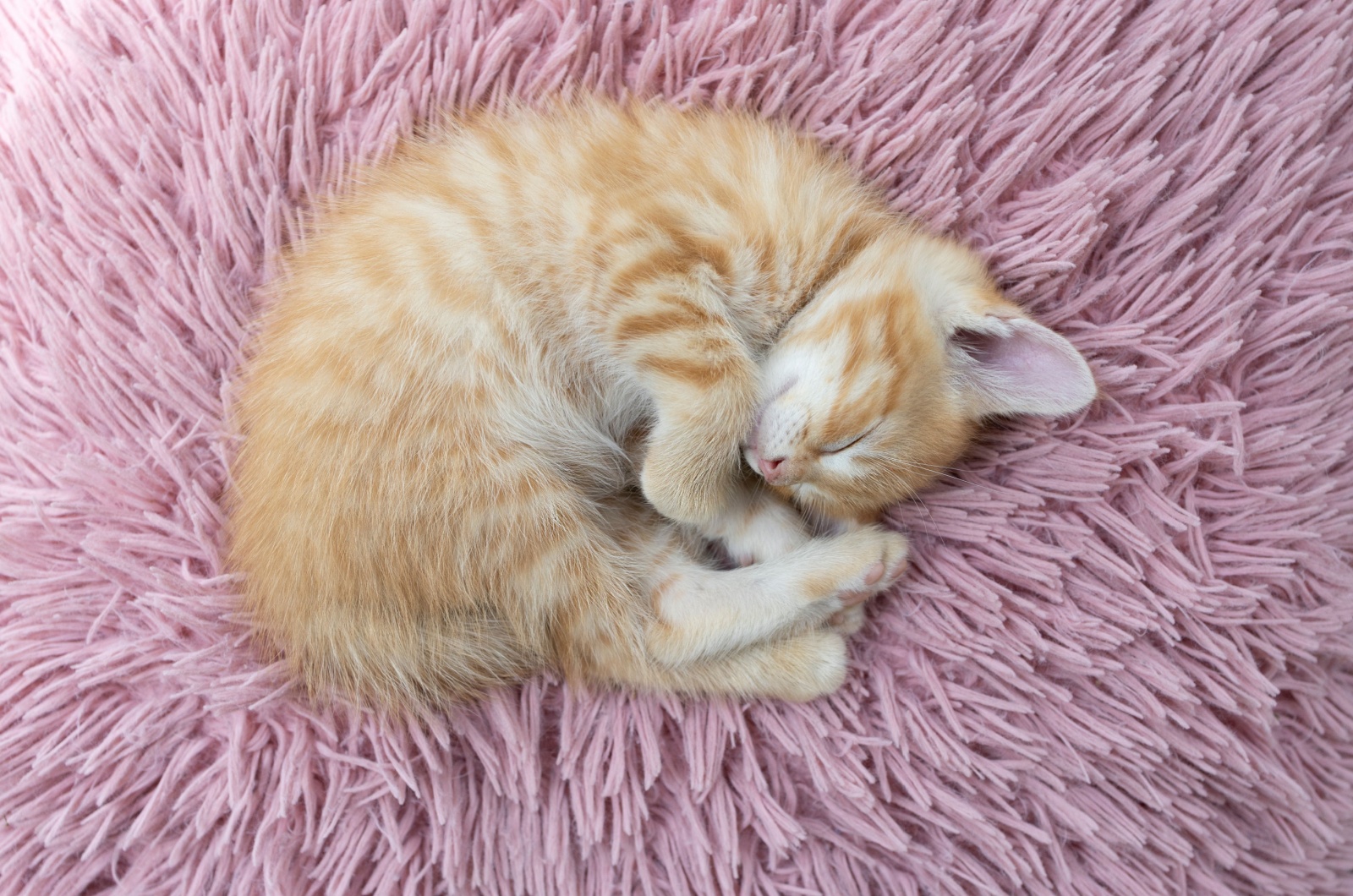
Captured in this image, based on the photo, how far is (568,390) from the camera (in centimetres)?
113

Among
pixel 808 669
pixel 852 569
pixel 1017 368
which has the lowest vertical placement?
pixel 808 669

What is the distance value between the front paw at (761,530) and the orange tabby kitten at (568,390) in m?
0.07

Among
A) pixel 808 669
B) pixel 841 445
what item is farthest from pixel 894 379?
pixel 808 669

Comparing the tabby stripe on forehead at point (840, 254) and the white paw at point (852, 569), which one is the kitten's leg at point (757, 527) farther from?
the tabby stripe on forehead at point (840, 254)

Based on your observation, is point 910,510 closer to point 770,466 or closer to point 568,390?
point 770,466

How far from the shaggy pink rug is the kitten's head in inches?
3.0

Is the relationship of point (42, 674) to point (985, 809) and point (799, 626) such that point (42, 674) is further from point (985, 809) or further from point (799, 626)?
point (985, 809)

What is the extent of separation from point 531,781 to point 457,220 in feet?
2.21

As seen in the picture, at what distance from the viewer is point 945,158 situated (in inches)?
42.4

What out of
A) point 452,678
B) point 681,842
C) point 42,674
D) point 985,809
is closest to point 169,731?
point 42,674

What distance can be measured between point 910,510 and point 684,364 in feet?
1.13

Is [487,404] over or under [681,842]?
over

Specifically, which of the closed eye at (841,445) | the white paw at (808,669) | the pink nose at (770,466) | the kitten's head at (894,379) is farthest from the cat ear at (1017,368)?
the white paw at (808,669)

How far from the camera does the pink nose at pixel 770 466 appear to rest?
1.06 metres
